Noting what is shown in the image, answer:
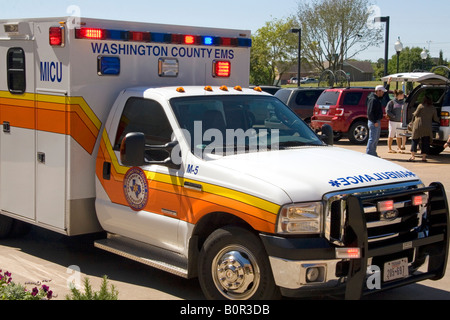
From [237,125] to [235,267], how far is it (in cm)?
167

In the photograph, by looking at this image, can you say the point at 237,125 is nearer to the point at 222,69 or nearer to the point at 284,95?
the point at 222,69

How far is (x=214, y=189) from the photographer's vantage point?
5.59m

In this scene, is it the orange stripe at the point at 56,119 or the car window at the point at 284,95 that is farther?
the car window at the point at 284,95

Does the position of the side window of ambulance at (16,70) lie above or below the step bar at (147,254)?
above

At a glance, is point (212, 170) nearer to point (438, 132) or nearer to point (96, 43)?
point (96, 43)

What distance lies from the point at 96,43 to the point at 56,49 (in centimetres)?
43

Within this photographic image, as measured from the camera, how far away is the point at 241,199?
535cm

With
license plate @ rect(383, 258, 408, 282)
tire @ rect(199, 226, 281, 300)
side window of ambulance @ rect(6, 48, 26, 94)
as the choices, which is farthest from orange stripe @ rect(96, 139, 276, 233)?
side window of ambulance @ rect(6, 48, 26, 94)

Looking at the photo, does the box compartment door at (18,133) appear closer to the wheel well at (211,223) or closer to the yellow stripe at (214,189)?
the yellow stripe at (214,189)

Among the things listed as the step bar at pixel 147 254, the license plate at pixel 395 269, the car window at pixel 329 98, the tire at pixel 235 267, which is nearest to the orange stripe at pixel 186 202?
the tire at pixel 235 267

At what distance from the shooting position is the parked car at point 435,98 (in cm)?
1655

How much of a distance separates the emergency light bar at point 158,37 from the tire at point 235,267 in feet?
8.41

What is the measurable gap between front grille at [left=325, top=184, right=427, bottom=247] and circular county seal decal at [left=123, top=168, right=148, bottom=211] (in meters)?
1.96

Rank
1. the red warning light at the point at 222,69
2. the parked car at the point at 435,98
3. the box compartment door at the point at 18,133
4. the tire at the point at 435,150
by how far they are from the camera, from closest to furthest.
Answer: the box compartment door at the point at 18,133, the red warning light at the point at 222,69, the parked car at the point at 435,98, the tire at the point at 435,150
